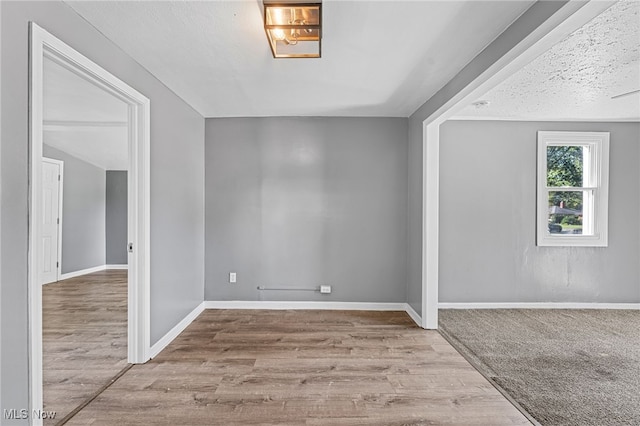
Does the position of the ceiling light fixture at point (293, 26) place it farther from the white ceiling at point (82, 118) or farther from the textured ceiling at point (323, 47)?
the white ceiling at point (82, 118)

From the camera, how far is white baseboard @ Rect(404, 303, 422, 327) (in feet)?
12.8

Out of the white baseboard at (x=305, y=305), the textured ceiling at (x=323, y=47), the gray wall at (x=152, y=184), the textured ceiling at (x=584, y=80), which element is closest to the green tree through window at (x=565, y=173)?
the textured ceiling at (x=584, y=80)

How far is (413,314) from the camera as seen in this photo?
13.5ft

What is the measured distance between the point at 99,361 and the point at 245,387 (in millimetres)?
1340

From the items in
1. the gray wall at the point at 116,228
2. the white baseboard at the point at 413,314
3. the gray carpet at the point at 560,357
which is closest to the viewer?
the gray carpet at the point at 560,357

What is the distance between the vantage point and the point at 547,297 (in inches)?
179

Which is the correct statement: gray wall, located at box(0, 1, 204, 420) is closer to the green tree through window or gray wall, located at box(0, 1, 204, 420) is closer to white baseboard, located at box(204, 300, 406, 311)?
white baseboard, located at box(204, 300, 406, 311)

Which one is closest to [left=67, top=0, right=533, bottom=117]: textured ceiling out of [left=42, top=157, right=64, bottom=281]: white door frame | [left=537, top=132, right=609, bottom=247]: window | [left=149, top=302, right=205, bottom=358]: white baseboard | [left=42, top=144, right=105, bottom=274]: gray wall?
[left=537, top=132, right=609, bottom=247]: window

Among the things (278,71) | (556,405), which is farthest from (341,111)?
(556,405)

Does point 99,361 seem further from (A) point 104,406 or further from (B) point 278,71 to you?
(B) point 278,71

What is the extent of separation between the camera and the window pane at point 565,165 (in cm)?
461

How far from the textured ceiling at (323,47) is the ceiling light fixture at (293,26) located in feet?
0.39

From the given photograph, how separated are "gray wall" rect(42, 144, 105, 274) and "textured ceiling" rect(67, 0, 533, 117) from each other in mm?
4652

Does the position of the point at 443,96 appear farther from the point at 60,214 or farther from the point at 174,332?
the point at 60,214
